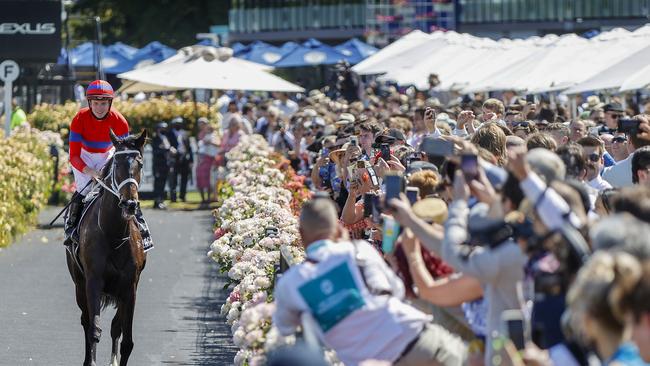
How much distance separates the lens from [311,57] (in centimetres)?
5119

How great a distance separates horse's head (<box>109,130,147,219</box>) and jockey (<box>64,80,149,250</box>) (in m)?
0.67

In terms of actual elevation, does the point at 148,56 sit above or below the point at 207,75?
below

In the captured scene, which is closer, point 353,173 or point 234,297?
point 234,297

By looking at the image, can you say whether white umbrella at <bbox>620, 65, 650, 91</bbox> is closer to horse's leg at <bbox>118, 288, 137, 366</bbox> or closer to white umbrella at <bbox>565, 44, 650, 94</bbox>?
white umbrella at <bbox>565, 44, 650, 94</bbox>

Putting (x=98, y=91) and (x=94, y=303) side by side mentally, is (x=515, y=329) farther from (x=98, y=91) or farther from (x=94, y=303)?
(x=98, y=91)

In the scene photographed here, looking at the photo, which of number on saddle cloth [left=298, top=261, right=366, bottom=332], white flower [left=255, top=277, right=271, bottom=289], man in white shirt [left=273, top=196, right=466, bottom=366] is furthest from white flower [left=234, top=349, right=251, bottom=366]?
number on saddle cloth [left=298, top=261, right=366, bottom=332]

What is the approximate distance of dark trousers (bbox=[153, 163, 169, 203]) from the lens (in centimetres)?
3008

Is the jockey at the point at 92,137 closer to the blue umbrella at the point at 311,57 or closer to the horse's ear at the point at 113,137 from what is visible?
the horse's ear at the point at 113,137

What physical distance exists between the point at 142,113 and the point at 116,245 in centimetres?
2032

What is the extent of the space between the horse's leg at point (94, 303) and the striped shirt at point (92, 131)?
1.07 metres

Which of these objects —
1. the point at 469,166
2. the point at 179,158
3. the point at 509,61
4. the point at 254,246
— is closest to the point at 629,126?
the point at 254,246

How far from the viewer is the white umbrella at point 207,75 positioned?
3041 cm

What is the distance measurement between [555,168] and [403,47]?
30417mm

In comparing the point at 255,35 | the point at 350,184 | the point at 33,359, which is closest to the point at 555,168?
the point at 350,184
